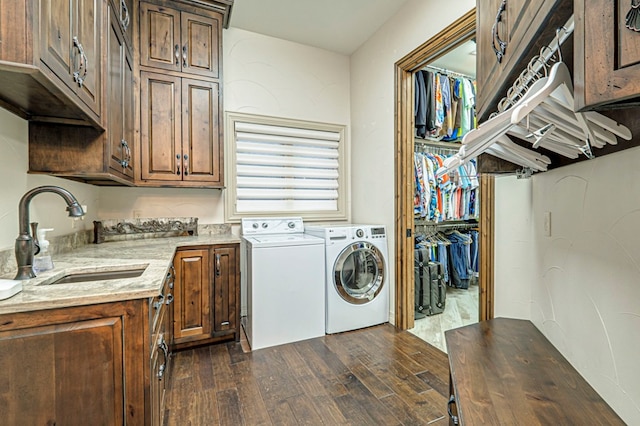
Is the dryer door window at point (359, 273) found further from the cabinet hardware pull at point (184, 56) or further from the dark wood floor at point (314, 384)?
the cabinet hardware pull at point (184, 56)

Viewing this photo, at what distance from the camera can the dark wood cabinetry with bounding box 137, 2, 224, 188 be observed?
255 cm

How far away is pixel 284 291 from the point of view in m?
2.63

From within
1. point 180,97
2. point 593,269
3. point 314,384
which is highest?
point 180,97

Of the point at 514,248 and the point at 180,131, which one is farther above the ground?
the point at 180,131

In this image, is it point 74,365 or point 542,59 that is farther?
point 74,365

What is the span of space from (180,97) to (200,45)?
1.67 feet

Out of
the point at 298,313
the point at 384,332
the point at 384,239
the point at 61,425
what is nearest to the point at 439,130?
the point at 384,239

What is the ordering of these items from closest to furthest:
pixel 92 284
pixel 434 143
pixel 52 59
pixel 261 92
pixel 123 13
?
pixel 52 59, pixel 92 284, pixel 123 13, pixel 261 92, pixel 434 143

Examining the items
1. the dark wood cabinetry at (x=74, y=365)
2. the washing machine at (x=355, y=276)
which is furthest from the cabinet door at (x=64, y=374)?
the washing machine at (x=355, y=276)

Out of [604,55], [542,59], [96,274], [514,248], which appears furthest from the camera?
[514,248]

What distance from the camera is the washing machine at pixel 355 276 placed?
2822 mm

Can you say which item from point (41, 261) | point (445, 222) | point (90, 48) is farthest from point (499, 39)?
point (445, 222)

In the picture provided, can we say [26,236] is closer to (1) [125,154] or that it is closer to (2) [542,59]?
(1) [125,154]

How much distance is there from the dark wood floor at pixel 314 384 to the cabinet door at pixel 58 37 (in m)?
1.76
